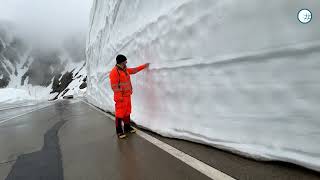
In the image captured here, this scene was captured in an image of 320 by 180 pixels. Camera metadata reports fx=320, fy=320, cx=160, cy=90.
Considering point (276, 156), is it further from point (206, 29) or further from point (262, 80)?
point (206, 29)

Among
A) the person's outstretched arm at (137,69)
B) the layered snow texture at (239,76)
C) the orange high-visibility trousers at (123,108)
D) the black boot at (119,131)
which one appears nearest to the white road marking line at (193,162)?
the layered snow texture at (239,76)

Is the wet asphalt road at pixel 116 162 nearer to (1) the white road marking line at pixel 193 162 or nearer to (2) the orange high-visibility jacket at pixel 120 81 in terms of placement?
(1) the white road marking line at pixel 193 162

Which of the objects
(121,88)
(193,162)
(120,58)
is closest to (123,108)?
(121,88)

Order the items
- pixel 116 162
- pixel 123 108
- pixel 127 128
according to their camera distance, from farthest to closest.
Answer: pixel 127 128
pixel 123 108
pixel 116 162

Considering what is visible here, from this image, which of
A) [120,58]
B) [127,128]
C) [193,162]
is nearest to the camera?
[193,162]

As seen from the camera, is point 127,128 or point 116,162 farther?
point 127,128

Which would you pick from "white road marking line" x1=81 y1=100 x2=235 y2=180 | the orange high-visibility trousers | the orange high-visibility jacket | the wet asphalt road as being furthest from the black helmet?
"white road marking line" x1=81 y1=100 x2=235 y2=180

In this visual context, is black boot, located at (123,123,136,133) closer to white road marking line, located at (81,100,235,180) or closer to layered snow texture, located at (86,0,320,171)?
layered snow texture, located at (86,0,320,171)

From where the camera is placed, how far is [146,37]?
6.56m

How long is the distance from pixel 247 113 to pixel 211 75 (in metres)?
0.81

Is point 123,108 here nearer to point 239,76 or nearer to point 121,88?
point 121,88

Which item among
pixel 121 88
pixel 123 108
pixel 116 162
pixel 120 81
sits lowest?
pixel 116 162

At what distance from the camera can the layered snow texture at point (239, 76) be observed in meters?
2.92

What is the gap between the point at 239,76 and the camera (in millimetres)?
3689
